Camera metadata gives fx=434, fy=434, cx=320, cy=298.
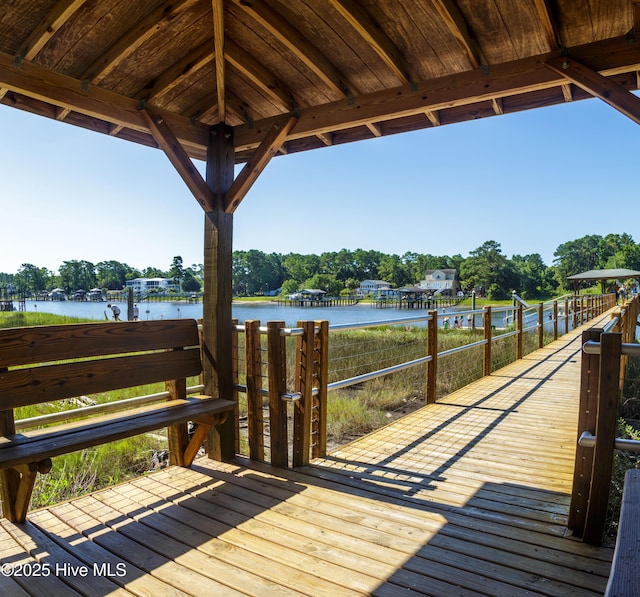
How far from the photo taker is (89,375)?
2.43 m

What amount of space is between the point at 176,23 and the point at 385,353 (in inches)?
350

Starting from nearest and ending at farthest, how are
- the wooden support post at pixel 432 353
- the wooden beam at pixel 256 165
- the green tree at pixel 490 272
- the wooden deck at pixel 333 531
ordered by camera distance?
the wooden deck at pixel 333 531 < the wooden beam at pixel 256 165 < the wooden support post at pixel 432 353 < the green tree at pixel 490 272

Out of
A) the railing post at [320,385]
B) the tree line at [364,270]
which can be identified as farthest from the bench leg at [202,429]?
the tree line at [364,270]

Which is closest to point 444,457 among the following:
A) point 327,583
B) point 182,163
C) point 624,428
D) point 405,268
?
point 327,583

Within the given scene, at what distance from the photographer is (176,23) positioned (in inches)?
107

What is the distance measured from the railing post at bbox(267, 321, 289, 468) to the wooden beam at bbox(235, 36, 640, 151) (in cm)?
156

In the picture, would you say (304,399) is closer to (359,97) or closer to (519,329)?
(359,97)

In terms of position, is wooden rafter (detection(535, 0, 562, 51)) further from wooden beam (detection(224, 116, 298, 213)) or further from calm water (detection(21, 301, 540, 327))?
calm water (detection(21, 301, 540, 327))

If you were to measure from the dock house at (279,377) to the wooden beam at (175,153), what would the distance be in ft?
0.05

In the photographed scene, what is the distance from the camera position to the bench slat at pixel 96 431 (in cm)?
194

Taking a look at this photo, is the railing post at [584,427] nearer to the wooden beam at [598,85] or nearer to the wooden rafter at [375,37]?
the wooden beam at [598,85]

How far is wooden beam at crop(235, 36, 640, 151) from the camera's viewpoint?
2.36 m

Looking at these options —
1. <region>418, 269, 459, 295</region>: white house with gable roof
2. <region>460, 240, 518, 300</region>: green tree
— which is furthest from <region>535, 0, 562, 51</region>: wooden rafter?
<region>418, 269, 459, 295</region>: white house with gable roof

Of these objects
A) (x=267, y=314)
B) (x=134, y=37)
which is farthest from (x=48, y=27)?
(x=267, y=314)
